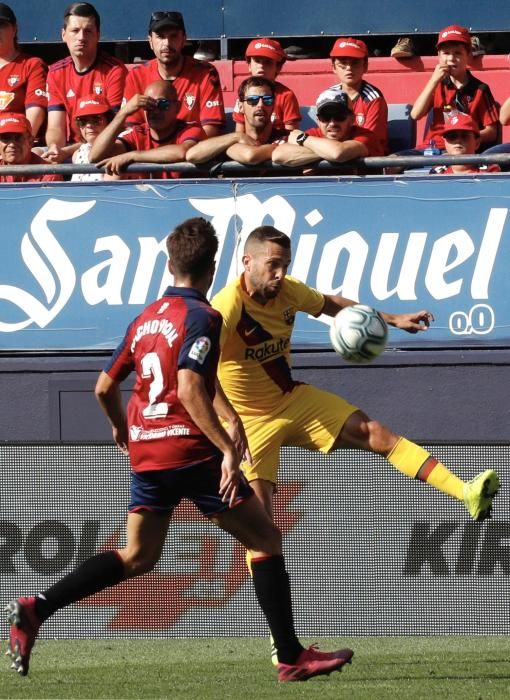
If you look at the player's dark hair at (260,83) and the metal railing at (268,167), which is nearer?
the metal railing at (268,167)

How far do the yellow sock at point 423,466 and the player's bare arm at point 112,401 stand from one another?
1.70m

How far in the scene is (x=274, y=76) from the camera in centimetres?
Answer: 1109

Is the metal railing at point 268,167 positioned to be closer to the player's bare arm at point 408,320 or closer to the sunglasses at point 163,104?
the sunglasses at point 163,104

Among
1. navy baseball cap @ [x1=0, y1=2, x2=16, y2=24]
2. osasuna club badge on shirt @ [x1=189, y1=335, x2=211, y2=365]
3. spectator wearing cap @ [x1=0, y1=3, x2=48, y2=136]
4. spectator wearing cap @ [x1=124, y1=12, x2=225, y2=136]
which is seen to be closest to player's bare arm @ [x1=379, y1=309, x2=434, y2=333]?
osasuna club badge on shirt @ [x1=189, y1=335, x2=211, y2=365]

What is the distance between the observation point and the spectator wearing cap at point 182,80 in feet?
34.4

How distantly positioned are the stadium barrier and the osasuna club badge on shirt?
2.55 metres

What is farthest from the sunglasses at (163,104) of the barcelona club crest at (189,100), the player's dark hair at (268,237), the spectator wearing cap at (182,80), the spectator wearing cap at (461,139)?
the player's dark hair at (268,237)

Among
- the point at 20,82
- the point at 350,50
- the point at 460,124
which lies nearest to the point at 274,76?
the point at 350,50

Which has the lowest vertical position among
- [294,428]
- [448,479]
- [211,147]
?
[448,479]

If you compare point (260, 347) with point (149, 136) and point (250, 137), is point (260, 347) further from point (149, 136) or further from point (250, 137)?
point (149, 136)

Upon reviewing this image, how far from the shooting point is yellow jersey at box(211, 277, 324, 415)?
7.22 meters

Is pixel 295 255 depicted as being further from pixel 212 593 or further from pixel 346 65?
pixel 212 593

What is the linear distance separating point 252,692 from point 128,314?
4439mm

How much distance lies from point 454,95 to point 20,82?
373 cm
